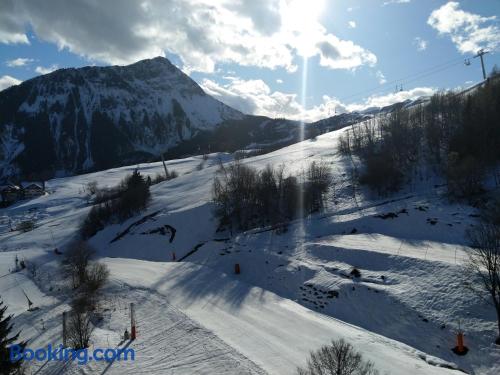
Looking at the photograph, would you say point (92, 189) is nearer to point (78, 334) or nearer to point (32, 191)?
point (32, 191)

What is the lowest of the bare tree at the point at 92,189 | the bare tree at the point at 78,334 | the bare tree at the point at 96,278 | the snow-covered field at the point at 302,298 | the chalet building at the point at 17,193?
the snow-covered field at the point at 302,298

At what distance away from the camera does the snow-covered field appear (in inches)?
614

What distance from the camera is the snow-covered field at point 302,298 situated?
15.6 metres

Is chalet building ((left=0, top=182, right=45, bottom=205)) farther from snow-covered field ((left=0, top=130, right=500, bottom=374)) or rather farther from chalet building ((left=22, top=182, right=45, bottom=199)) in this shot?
snow-covered field ((left=0, top=130, right=500, bottom=374))

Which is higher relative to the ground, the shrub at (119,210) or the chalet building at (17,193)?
the chalet building at (17,193)

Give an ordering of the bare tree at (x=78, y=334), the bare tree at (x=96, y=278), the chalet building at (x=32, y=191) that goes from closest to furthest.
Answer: the bare tree at (x=78, y=334) → the bare tree at (x=96, y=278) → the chalet building at (x=32, y=191)

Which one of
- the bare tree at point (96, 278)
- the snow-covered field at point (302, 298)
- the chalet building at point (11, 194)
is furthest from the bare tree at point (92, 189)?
the bare tree at point (96, 278)

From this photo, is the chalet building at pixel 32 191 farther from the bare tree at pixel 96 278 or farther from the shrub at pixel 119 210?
the bare tree at pixel 96 278

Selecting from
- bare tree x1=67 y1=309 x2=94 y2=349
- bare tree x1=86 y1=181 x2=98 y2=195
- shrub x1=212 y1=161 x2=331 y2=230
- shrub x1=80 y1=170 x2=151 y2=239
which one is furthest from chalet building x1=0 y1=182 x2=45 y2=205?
bare tree x1=67 y1=309 x2=94 y2=349

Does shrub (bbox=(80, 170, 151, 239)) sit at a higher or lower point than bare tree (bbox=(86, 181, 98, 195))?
lower

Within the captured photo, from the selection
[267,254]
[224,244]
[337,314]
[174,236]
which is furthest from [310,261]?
[174,236]

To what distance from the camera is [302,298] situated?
85.4ft

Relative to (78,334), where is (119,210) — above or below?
above

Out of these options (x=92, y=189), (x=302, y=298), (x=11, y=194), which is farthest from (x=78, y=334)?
(x=11, y=194)
